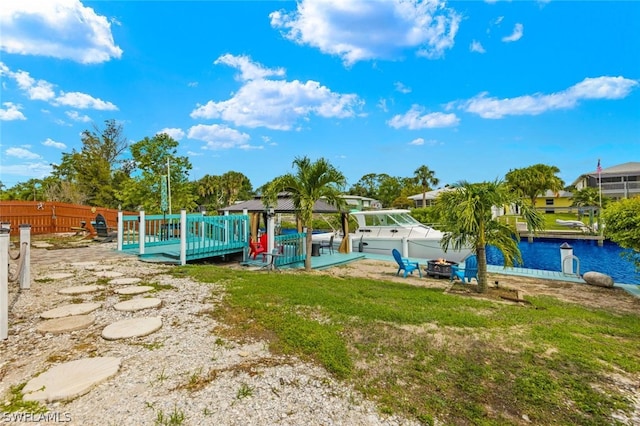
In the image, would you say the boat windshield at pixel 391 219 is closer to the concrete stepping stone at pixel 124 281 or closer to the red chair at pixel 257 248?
the red chair at pixel 257 248

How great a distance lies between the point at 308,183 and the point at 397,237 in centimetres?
676

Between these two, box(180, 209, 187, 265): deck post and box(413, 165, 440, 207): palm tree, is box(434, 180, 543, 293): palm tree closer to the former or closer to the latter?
box(180, 209, 187, 265): deck post

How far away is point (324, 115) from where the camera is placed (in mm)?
21625

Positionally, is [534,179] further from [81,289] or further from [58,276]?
[58,276]

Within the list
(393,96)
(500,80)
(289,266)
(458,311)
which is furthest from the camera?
(393,96)

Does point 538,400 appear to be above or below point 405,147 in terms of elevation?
below

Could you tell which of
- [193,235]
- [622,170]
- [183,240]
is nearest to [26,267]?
[183,240]

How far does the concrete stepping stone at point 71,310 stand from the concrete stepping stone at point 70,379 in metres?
1.63

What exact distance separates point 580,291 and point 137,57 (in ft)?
67.9

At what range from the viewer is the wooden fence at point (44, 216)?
1379cm

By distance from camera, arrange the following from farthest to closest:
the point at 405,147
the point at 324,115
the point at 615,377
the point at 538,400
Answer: the point at 405,147 < the point at 324,115 < the point at 615,377 < the point at 538,400

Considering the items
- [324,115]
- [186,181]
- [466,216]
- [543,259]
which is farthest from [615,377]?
[186,181]

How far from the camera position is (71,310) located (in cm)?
393

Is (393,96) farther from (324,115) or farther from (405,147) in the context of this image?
(405,147)
